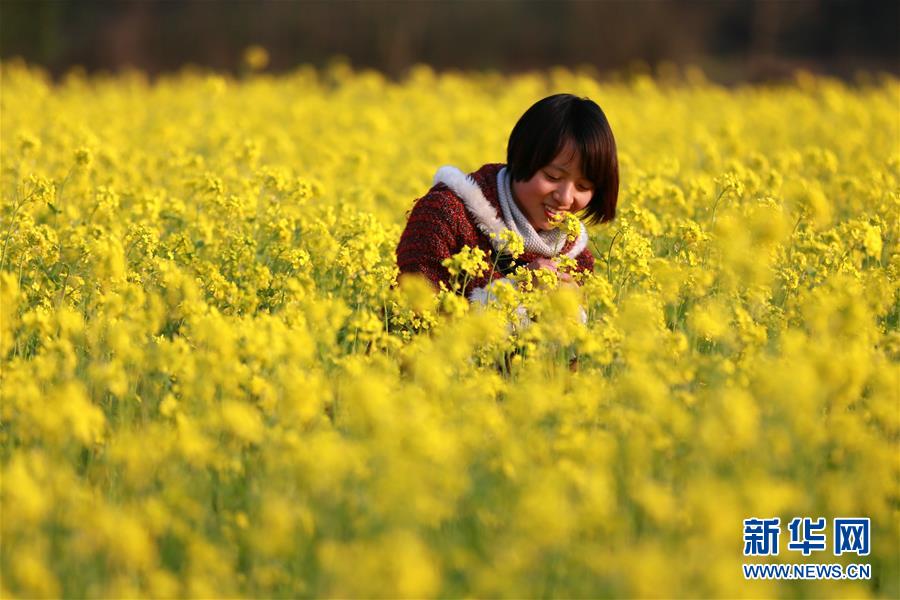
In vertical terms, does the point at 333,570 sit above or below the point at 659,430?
below

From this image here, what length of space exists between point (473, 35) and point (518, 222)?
69.7ft

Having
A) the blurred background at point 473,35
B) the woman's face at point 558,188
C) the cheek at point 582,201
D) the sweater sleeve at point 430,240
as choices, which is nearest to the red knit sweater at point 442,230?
the sweater sleeve at point 430,240

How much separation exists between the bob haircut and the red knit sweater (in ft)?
0.68

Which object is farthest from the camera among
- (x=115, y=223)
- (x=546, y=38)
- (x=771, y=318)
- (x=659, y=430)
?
(x=546, y=38)

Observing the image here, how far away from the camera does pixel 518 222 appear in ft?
18.1

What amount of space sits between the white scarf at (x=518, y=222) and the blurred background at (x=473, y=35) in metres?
18.2

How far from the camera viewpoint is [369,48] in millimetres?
25172

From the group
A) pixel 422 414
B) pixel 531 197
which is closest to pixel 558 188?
pixel 531 197

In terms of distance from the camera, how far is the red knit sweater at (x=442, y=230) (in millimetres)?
5340

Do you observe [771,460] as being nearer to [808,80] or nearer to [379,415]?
[379,415]

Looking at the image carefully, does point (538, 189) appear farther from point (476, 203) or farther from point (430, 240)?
point (430, 240)

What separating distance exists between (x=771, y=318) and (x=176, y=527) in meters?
2.68

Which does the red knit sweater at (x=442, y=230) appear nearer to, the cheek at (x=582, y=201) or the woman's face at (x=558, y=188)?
the woman's face at (x=558, y=188)

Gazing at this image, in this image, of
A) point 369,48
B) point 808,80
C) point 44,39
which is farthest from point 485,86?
point 44,39
